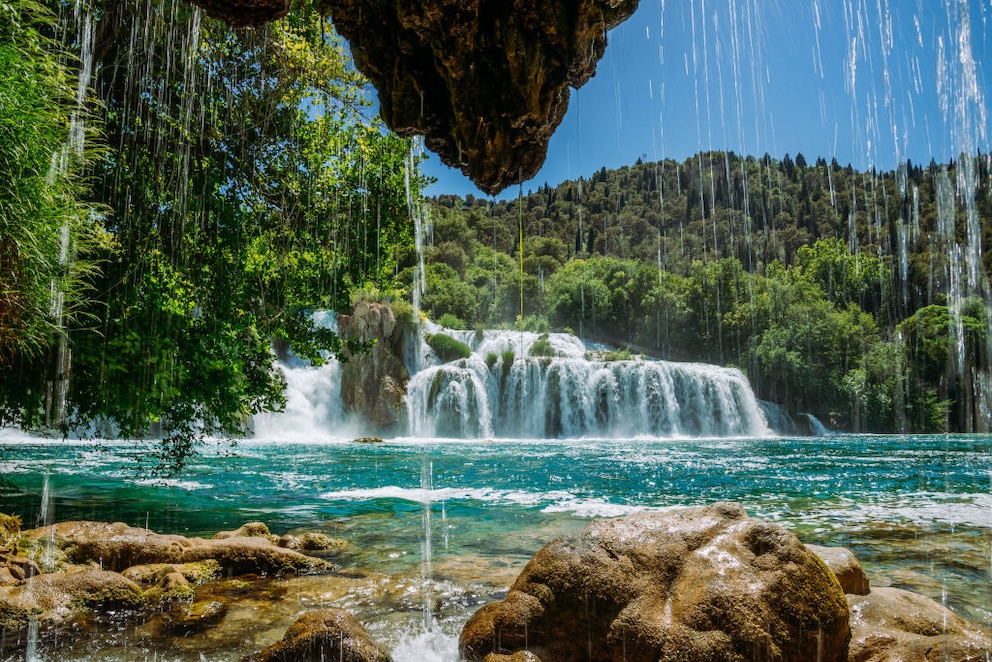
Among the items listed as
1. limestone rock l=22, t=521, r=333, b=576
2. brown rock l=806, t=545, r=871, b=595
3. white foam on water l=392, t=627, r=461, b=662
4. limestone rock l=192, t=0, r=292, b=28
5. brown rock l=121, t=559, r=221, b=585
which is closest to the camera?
limestone rock l=192, t=0, r=292, b=28

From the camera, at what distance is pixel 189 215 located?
29.4 ft

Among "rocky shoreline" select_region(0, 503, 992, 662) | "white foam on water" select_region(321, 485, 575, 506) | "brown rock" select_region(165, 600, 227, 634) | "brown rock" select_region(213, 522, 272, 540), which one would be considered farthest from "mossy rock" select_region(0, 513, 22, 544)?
"white foam on water" select_region(321, 485, 575, 506)

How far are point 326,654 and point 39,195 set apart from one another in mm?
3949

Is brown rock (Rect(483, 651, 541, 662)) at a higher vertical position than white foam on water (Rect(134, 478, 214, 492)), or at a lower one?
higher

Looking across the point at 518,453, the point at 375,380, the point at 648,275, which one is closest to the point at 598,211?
the point at 648,275

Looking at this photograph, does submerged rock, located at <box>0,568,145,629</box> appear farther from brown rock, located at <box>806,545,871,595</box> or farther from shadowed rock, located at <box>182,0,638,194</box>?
brown rock, located at <box>806,545,871,595</box>

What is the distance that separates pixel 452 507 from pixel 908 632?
26.8 feet

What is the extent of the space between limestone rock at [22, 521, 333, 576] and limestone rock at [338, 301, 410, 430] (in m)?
23.4

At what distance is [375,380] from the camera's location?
31.4 m

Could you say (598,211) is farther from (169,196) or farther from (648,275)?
(169,196)

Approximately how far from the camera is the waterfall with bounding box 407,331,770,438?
2997 cm

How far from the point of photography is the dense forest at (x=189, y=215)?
6.83 meters

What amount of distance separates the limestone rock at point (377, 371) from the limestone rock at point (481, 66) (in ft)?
89.4

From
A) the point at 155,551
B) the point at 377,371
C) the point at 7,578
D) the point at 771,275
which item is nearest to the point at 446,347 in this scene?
the point at 377,371
